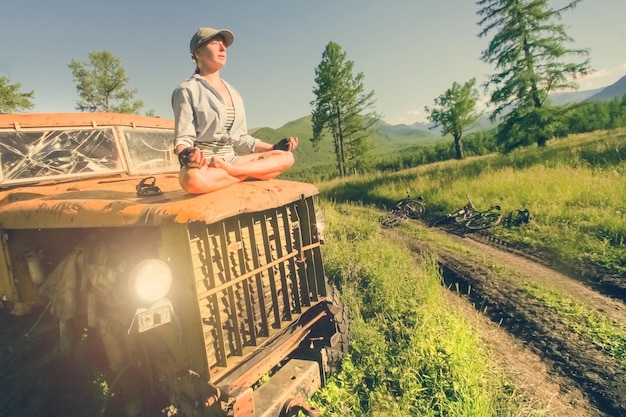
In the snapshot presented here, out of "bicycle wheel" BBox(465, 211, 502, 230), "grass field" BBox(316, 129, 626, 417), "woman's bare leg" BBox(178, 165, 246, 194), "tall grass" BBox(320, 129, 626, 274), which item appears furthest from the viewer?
"bicycle wheel" BBox(465, 211, 502, 230)

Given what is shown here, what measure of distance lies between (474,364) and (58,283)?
3.55 m

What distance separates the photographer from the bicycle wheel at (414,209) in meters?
10.2

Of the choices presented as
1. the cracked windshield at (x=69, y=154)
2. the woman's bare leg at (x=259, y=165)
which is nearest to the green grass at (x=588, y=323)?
the woman's bare leg at (x=259, y=165)

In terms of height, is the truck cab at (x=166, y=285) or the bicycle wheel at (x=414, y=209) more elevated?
the truck cab at (x=166, y=285)

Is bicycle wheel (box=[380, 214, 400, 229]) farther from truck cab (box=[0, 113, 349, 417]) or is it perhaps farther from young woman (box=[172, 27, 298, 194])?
young woman (box=[172, 27, 298, 194])

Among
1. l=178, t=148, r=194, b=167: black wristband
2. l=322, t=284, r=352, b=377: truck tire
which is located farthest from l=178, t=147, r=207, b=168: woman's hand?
l=322, t=284, r=352, b=377: truck tire

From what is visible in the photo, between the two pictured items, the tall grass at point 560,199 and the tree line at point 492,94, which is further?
the tree line at point 492,94

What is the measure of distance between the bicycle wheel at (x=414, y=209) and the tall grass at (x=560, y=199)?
28cm

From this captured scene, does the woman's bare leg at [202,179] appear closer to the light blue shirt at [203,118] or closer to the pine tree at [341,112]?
the light blue shirt at [203,118]

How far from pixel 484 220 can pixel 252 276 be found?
717 cm

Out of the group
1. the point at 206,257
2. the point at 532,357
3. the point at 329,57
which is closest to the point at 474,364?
the point at 532,357

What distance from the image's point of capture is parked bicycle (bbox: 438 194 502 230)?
7875 millimetres

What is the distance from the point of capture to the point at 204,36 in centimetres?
275

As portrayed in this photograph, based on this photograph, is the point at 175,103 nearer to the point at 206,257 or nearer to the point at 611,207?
the point at 206,257
